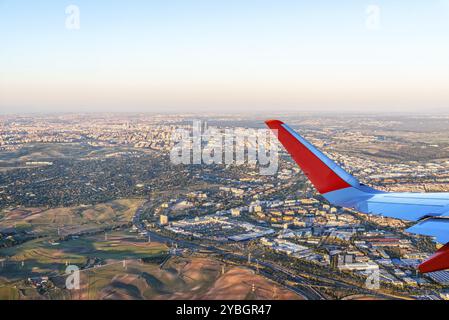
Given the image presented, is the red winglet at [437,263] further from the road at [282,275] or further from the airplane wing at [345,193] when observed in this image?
the road at [282,275]

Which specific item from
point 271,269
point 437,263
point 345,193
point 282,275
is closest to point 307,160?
point 345,193

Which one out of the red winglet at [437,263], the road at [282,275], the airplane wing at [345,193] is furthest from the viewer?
the road at [282,275]

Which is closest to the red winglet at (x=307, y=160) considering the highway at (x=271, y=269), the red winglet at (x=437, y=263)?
the red winglet at (x=437, y=263)

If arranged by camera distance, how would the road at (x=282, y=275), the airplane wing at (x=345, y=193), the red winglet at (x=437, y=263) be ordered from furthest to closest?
the road at (x=282, y=275)
the airplane wing at (x=345, y=193)
the red winglet at (x=437, y=263)

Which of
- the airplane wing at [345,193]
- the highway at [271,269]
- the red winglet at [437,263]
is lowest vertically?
the highway at [271,269]

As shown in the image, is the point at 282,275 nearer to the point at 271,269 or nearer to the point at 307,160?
the point at 271,269

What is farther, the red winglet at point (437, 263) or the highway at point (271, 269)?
the highway at point (271, 269)
